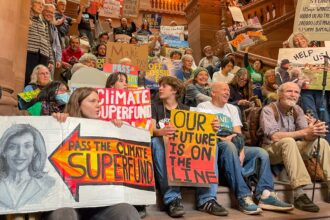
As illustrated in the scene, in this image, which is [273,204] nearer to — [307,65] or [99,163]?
[99,163]

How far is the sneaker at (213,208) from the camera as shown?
4.22 meters

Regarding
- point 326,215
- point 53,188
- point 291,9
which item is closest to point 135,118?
point 53,188

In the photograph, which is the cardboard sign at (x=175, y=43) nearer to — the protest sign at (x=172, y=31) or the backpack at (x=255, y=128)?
the protest sign at (x=172, y=31)

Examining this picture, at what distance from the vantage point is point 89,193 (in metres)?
3.40

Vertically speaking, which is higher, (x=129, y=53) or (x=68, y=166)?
(x=129, y=53)

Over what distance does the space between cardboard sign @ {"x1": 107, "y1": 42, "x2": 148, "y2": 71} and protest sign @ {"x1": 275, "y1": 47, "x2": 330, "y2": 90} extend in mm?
2683

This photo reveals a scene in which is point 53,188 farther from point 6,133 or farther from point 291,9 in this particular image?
point 291,9

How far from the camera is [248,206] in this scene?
14.3 ft

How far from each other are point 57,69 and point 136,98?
4.48 meters

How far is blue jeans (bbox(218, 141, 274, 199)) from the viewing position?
4527 millimetres

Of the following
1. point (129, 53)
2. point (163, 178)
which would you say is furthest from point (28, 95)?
point (129, 53)

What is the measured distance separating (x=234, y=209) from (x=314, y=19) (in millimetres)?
3954

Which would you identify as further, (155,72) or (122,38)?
(122,38)

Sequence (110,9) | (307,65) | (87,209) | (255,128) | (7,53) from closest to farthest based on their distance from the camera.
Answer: (87,209), (7,53), (255,128), (307,65), (110,9)
